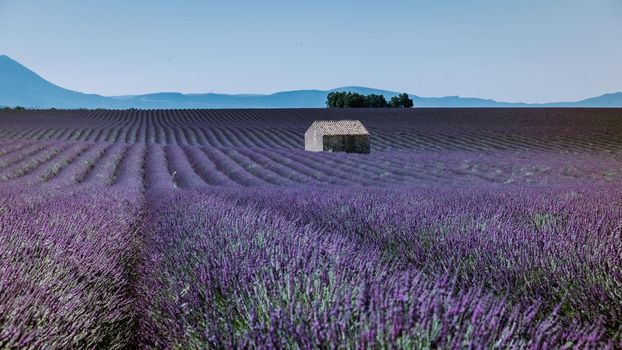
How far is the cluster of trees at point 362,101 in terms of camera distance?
202 ft

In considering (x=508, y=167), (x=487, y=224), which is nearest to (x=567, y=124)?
(x=508, y=167)

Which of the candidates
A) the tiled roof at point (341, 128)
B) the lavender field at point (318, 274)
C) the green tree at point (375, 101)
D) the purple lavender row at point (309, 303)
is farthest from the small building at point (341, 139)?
the green tree at point (375, 101)

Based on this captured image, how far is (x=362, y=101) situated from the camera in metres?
62.1

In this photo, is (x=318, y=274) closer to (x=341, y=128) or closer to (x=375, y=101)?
(x=341, y=128)

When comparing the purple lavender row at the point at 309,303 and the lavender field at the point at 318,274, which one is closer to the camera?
the purple lavender row at the point at 309,303

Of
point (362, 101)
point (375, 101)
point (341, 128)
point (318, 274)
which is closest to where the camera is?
point (318, 274)

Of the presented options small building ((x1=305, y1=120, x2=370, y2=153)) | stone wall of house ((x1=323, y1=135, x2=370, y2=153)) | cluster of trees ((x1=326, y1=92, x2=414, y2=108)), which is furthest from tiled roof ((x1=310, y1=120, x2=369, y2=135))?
cluster of trees ((x1=326, y1=92, x2=414, y2=108))

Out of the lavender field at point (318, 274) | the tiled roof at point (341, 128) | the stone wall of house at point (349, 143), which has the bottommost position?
the stone wall of house at point (349, 143)

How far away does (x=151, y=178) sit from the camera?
12.5 m

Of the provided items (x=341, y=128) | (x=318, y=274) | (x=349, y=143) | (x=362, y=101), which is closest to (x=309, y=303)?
(x=318, y=274)

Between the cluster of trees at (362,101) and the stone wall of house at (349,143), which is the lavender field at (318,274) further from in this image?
the cluster of trees at (362,101)

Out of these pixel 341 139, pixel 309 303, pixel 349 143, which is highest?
pixel 309 303

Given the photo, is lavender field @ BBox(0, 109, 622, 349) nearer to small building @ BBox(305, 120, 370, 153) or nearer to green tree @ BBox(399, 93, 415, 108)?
small building @ BBox(305, 120, 370, 153)

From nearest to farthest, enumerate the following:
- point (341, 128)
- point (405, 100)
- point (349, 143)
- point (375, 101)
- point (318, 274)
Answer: point (318, 274) < point (349, 143) < point (341, 128) < point (375, 101) < point (405, 100)
